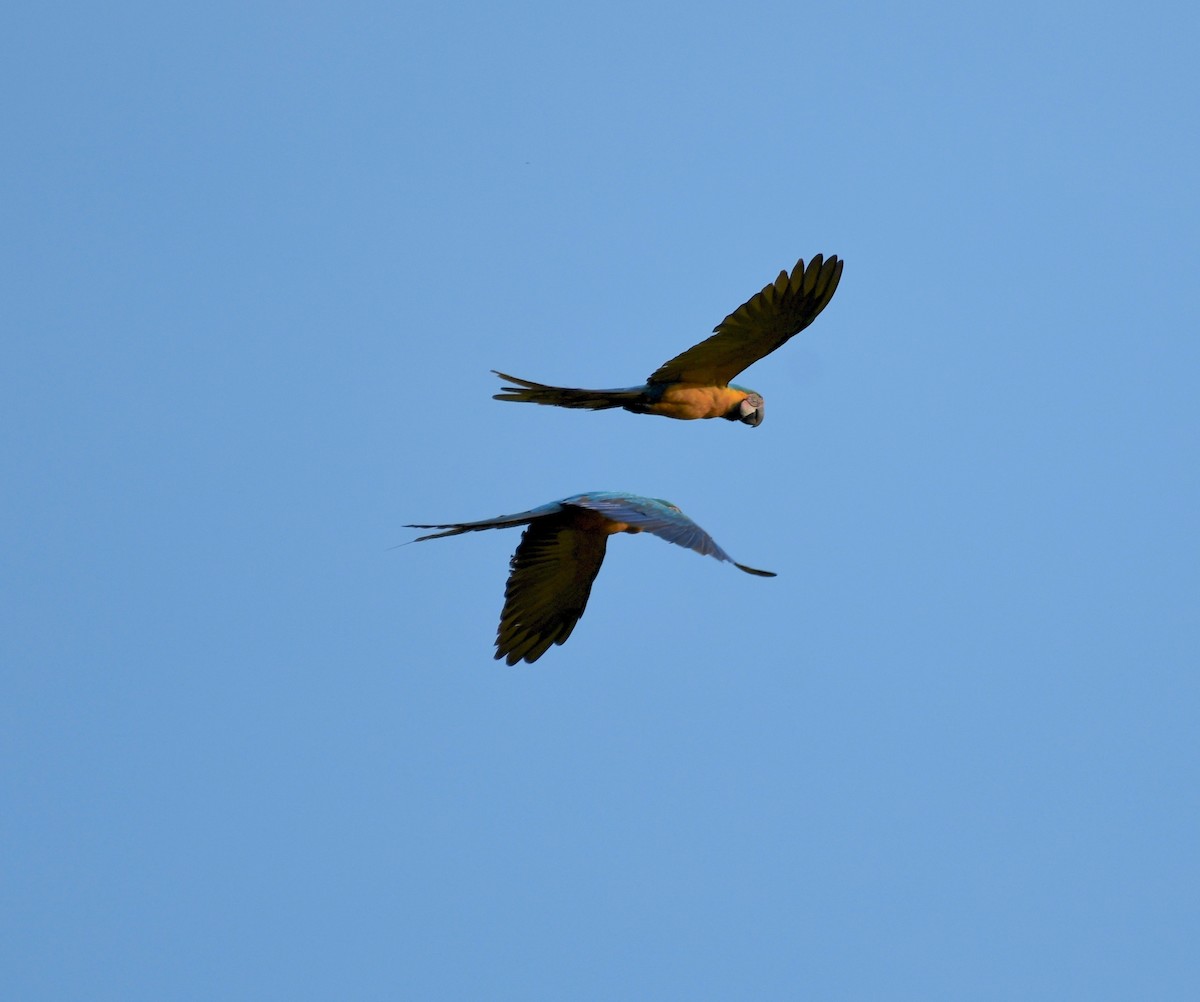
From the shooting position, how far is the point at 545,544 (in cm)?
1388

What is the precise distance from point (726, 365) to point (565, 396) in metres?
1.61

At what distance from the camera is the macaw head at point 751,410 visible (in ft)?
48.9

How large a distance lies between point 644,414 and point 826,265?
2.06 m

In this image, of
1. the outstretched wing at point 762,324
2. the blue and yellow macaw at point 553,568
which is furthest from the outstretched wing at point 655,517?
the outstretched wing at point 762,324

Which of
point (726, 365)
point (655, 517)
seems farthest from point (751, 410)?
point (655, 517)

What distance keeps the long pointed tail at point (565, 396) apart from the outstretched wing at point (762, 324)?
357 mm

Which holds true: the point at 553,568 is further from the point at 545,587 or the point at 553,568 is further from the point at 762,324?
the point at 762,324

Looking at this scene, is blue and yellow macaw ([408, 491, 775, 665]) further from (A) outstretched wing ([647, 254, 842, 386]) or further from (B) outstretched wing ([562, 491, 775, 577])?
(A) outstretched wing ([647, 254, 842, 386])

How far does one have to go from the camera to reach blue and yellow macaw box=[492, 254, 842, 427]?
13.4 m

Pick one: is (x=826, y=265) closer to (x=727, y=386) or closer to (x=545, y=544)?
(x=727, y=386)

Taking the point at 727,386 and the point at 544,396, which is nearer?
the point at 544,396

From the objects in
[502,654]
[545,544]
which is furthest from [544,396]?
[502,654]

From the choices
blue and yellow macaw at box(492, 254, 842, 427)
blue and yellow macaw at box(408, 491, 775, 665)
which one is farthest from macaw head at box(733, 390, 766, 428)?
blue and yellow macaw at box(408, 491, 775, 665)

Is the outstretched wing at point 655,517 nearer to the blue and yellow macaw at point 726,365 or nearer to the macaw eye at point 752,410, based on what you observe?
the blue and yellow macaw at point 726,365
